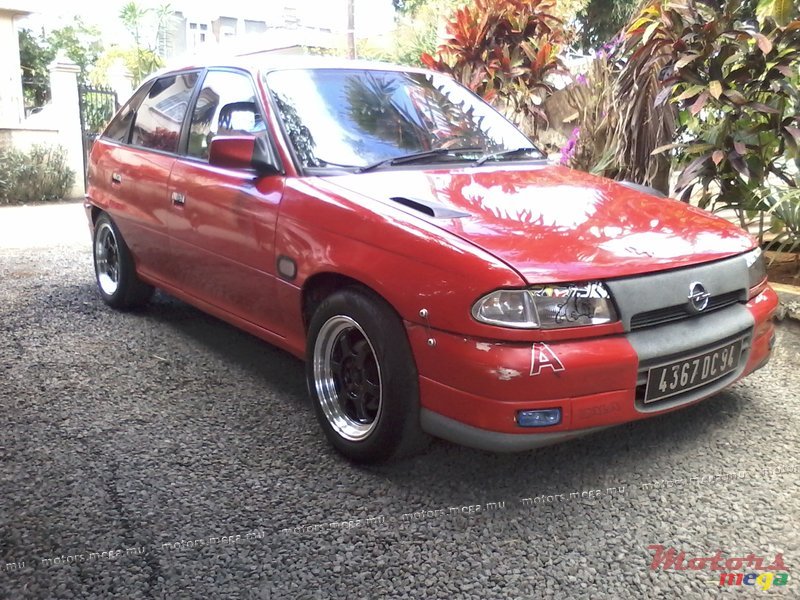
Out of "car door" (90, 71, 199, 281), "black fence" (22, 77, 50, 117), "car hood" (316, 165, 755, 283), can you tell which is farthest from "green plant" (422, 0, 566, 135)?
"black fence" (22, 77, 50, 117)

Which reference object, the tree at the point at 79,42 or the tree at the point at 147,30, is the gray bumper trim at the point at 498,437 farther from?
the tree at the point at 79,42

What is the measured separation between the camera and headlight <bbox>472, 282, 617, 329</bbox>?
239 cm

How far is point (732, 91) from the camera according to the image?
460 cm

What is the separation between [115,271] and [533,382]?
3.63 meters

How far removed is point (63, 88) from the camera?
1380cm

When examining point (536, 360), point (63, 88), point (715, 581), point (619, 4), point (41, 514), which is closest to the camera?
point (715, 581)

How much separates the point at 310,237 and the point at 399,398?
2.68 ft

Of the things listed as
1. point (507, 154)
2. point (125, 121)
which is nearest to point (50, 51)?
point (125, 121)

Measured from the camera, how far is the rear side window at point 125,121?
4.83 metres

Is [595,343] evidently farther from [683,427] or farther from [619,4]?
[619,4]

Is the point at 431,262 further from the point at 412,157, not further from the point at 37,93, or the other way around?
the point at 37,93

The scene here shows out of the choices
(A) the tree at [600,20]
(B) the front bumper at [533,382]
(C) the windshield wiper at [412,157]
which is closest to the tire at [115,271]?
(C) the windshield wiper at [412,157]

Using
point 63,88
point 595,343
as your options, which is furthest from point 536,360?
point 63,88

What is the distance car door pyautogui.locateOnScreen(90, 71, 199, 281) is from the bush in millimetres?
8652
